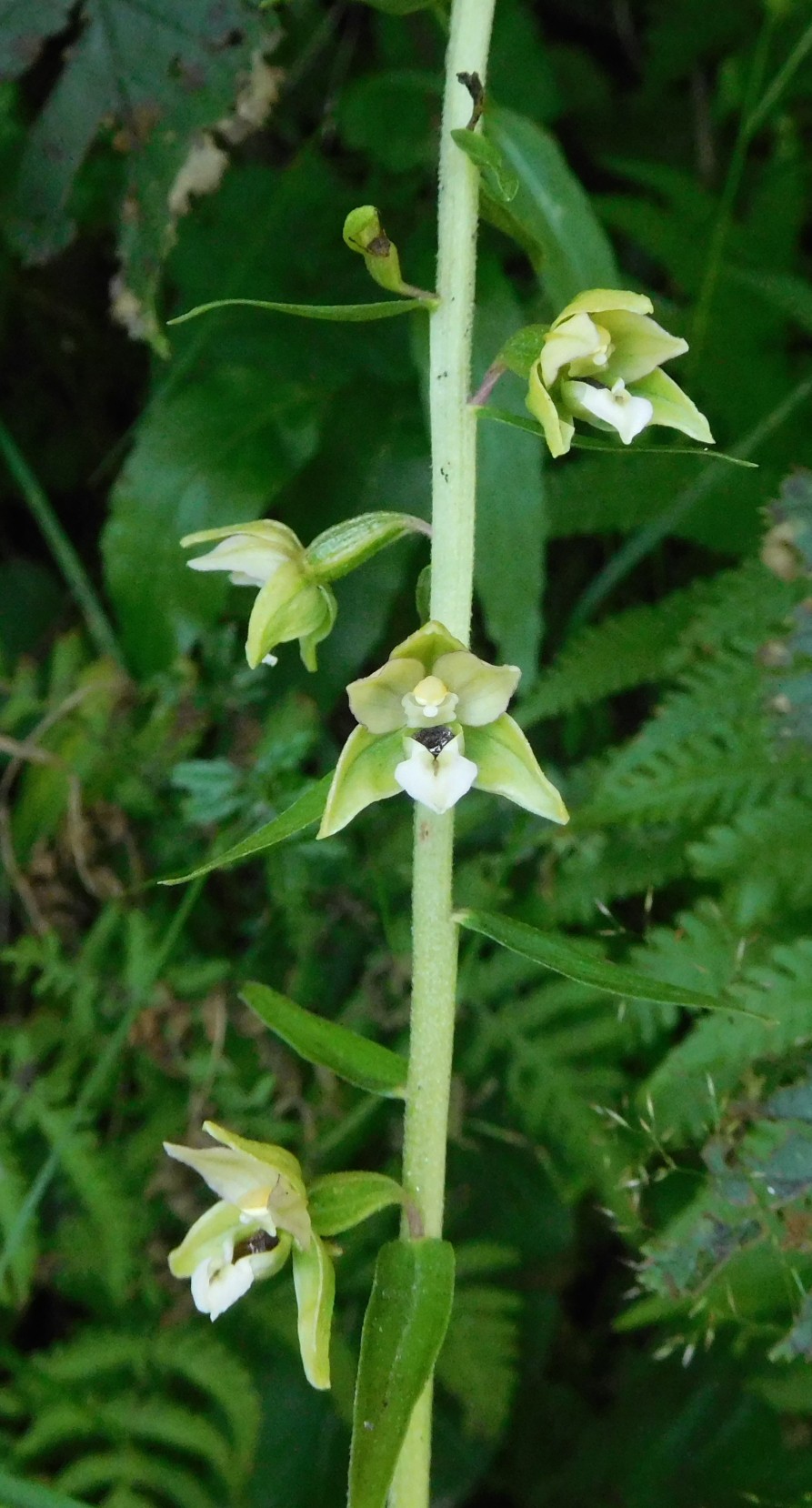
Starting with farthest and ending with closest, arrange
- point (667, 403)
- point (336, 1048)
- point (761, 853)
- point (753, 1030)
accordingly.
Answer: point (761, 853) → point (753, 1030) → point (336, 1048) → point (667, 403)

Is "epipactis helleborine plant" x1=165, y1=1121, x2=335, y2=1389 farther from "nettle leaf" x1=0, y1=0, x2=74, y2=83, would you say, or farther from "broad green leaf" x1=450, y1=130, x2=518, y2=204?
"nettle leaf" x1=0, y1=0, x2=74, y2=83

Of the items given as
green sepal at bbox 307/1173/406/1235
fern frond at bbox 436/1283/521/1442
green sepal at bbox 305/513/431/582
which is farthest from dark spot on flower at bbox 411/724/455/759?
fern frond at bbox 436/1283/521/1442

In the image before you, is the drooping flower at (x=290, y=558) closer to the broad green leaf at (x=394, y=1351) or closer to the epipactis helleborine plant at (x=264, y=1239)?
the epipactis helleborine plant at (x=264, y=1239)

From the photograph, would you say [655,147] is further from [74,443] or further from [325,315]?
[325,315]

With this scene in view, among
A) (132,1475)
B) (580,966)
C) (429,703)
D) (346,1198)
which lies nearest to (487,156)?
(429,703)

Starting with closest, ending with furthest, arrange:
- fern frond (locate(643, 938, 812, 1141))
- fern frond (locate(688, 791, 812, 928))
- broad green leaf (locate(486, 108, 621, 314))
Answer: fern frond (locate(643, 938, 812, 1141)), fern frond (locate(688, 791, 812, 928)), broad green leaf (locate(486, 108, 621, 314))

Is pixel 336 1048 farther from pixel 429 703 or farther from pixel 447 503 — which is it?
pixel 447 503

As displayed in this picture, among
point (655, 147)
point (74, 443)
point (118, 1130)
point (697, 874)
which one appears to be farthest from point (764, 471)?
point (118, 1130)
